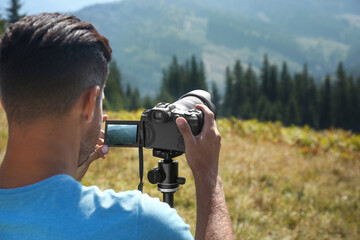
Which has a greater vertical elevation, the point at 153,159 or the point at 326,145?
the point at 153,159

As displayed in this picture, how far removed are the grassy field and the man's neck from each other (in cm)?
355

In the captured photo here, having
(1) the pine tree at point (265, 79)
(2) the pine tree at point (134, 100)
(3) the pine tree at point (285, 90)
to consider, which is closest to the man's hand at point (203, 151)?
(2) the pine tree at point (134, 100)

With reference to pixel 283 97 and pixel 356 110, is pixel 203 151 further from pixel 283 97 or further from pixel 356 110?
pixel 283 97

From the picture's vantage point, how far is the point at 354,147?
39.8ft

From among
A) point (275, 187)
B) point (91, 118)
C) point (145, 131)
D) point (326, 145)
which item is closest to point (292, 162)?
point (275, 187)

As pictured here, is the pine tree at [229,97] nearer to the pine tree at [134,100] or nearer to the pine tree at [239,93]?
the pine tree at [239,93]

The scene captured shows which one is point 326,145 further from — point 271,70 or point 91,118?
point 271,70

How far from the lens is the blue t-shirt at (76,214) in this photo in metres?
1.28

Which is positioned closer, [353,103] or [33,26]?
[33,26]

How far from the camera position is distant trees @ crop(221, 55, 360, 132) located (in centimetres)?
10350

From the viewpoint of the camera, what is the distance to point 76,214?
4.23 ft

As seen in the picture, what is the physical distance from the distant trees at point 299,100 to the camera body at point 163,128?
99843mm

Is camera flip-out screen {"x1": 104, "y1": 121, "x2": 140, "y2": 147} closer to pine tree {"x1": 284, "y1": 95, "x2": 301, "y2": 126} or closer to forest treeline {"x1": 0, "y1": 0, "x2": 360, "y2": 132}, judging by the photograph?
forest treeline {"x1": 0, "y1": 0, "x2": 360, "y2": 132}

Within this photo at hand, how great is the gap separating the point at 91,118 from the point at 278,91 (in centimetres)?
11600
